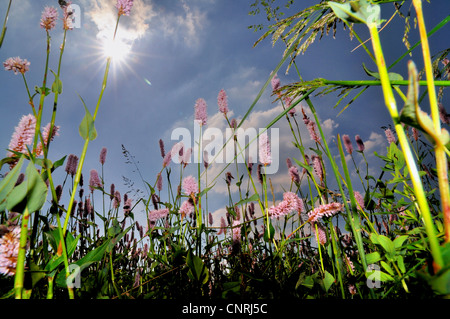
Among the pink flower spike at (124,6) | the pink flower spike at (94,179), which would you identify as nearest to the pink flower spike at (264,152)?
the pink flower spike at (124,6)

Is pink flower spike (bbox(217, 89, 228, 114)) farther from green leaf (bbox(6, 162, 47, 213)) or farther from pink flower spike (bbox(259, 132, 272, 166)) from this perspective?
green leaf (bbox(6, 162, 47, 213))

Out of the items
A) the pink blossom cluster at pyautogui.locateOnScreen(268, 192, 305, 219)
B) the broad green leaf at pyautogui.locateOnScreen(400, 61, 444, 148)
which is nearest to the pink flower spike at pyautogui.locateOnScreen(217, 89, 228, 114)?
the pink blossom cluster at pyautogui.locateOnScreen(268, 192, 305, 219)

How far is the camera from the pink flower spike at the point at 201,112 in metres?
1.26

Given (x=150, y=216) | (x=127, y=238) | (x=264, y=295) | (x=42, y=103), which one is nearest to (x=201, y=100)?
(x=150, y=216)

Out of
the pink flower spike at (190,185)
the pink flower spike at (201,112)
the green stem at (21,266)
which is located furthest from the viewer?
the pink flower spike at (201,112)

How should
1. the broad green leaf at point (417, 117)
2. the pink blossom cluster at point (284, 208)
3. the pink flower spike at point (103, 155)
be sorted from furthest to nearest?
the pink flower spike at point (103, 155) → the pink blossom cluster at point (284, 208) → the broad green leaf at point (417, 117)

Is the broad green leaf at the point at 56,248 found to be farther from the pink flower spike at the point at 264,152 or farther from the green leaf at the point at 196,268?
the pink flower spike at the point at 264,152

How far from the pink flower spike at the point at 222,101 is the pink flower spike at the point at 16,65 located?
32.4 inches

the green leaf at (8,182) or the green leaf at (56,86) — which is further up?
the green leaf at (56,86)

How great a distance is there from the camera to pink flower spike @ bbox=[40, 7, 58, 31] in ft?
2.24

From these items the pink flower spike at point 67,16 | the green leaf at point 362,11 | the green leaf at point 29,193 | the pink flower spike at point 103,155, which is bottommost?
the green leaf at point 29,193

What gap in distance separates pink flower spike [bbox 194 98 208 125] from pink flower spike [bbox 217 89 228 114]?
0.09 m

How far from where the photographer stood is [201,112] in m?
1.28
